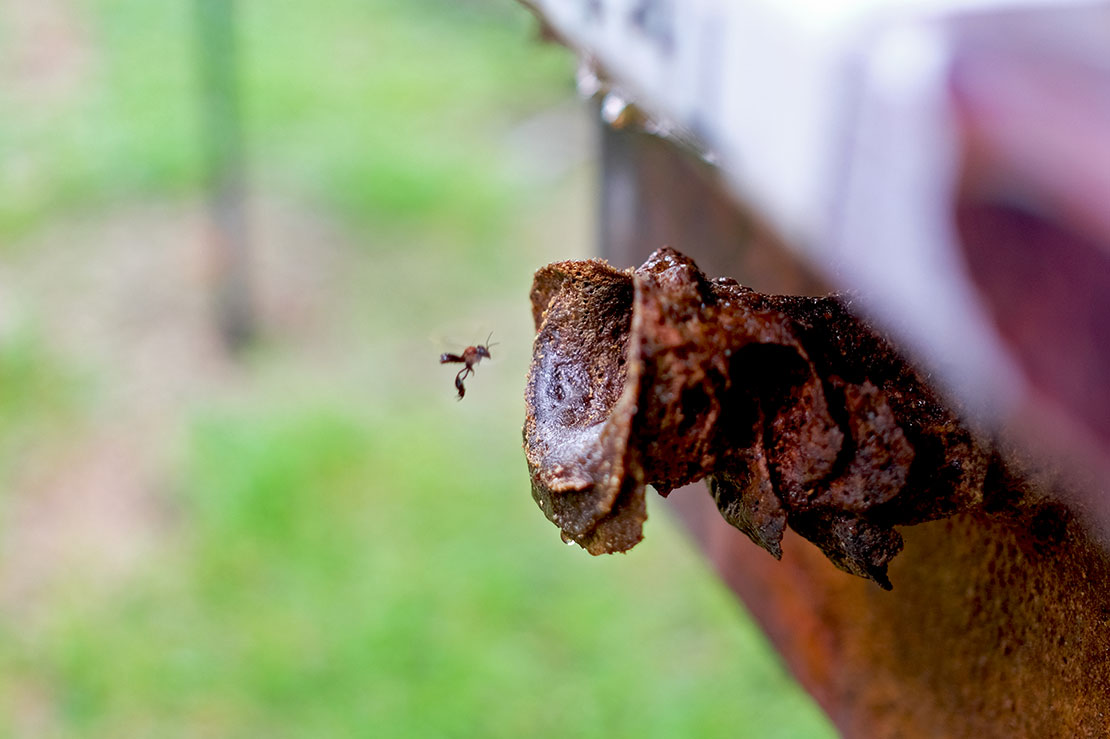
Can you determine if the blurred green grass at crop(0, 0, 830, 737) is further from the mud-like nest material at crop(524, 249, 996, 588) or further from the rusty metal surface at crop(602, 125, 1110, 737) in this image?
the mud-like nest material at crop(524, 249, 996, 588)

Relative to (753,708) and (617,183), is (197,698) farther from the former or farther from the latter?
(617,183)

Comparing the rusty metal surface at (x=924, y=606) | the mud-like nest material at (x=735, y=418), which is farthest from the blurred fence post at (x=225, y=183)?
the mud-like nest material at (x=735, y=418)

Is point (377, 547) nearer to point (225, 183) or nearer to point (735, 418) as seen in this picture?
point (225, 183)

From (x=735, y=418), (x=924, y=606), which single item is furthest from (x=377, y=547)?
(x=735, y=418)

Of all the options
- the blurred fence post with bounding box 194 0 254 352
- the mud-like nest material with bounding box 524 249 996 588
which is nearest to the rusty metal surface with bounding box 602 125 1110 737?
the mud-like nest material with bounding box 524 249 996 588

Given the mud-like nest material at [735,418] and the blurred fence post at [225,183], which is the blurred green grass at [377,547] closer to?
the blurred fence post at [225,183]

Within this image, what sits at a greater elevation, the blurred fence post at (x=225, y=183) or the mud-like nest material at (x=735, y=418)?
the mud-like nest material at (x=735, y=418)
